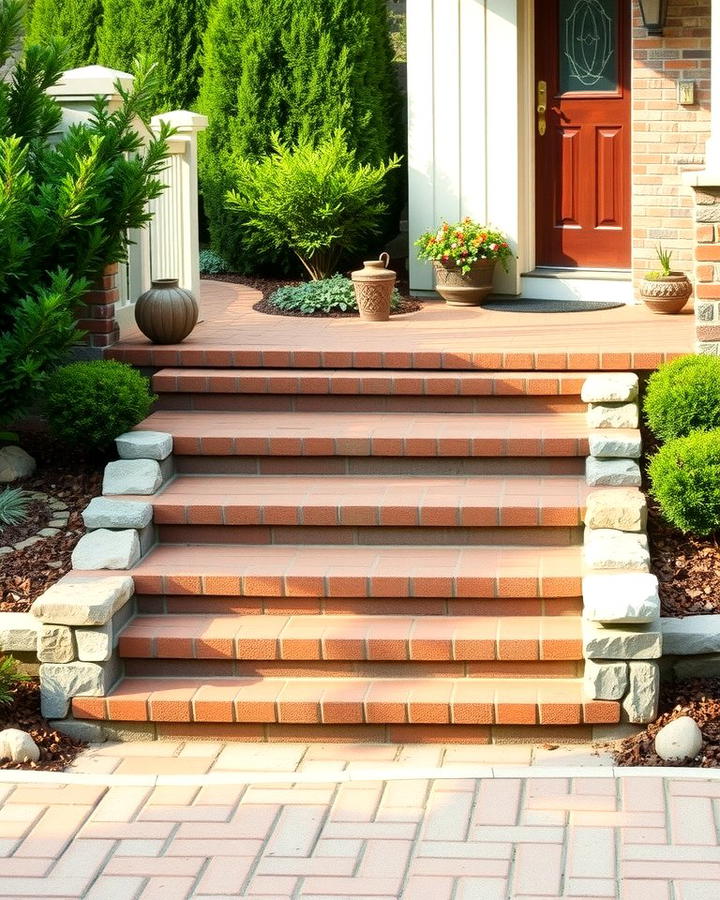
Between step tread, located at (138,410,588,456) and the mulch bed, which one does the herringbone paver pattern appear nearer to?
the mulch bed

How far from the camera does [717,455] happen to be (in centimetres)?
612

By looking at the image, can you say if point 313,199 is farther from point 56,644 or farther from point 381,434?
point 56,644

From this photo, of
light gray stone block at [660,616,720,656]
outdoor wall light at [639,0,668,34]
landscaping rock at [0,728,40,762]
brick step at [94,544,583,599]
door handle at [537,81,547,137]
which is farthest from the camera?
door handle at [537,81,547,137]

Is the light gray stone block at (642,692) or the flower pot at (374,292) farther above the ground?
the flower pot at (374,292)

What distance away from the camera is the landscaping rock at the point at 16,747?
17.5ft

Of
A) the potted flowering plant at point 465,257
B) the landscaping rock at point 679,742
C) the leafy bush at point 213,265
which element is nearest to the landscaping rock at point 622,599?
the landscaping rock at point 679,742

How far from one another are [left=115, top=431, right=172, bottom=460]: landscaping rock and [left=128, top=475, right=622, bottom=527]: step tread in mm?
175

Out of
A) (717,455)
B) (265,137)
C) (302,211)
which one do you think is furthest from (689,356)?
(265,137)

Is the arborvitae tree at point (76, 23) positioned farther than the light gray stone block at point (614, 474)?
Yes

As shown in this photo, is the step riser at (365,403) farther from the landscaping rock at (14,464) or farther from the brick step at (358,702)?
the brick step at (358,702)

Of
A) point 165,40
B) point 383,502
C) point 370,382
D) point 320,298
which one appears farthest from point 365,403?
point 165,40

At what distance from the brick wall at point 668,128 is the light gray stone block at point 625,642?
452 cm

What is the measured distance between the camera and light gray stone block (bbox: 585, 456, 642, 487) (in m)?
6.54

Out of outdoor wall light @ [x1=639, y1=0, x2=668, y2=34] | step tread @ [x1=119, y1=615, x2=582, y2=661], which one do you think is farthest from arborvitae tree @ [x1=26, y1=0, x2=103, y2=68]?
step tread @ [x1=119, y1=615, x2=582, y2=661]
